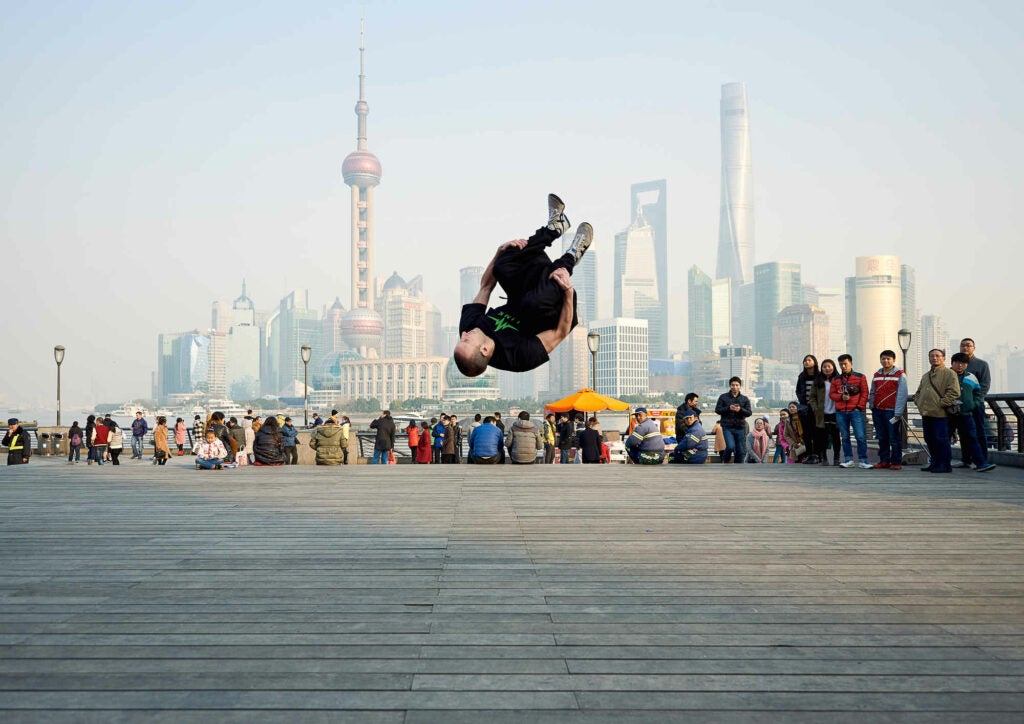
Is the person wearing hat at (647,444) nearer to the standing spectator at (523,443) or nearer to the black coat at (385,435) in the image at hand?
the standing spectator at (523,443)

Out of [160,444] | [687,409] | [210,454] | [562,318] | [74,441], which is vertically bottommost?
[74,441]

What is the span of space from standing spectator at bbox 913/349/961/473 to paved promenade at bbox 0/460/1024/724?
3.57m

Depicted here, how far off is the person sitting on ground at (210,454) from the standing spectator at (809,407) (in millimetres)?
10506

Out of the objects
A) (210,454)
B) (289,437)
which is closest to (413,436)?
(289,437)

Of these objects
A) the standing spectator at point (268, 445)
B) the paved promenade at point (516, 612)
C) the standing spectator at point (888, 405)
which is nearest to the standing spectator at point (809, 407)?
the standing spectator at point (888, 405)

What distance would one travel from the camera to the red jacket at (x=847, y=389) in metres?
13.7

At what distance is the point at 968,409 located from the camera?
12375mm

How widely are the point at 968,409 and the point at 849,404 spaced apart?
1.82m

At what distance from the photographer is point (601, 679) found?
345cm

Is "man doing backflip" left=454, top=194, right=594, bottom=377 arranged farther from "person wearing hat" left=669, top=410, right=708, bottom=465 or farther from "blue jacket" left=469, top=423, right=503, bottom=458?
"blue jacket" left=469, top=423, right=503, bottom=458

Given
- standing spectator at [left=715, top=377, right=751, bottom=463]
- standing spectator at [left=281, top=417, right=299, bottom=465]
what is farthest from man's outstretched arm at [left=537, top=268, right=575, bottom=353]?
standing spectator at [left=281, top=417, right=299, bottom=465]

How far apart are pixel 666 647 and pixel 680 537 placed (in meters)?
3.05

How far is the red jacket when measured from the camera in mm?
13656

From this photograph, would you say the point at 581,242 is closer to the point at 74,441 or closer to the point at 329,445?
the point at 329,445
